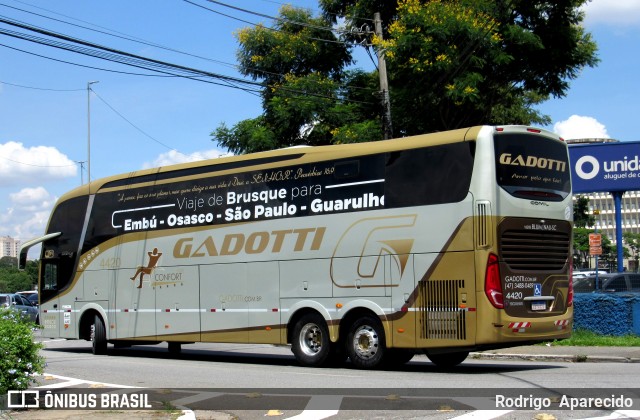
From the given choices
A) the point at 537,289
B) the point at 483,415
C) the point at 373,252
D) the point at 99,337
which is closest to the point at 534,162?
the point at 537,289

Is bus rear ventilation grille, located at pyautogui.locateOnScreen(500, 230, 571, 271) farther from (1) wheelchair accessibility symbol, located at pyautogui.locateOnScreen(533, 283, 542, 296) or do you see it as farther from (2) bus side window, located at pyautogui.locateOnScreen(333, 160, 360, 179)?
(2) bus side window, located at pyautogui.locateOnScreen(333, 160, 360, 179)

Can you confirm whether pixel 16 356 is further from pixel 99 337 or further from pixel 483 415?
pixel 99 337

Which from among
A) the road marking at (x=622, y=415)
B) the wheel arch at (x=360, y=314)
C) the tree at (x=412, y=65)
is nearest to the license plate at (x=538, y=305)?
the wheel arch at (x=360, y=314)

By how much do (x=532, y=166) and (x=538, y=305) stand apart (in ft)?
7.88

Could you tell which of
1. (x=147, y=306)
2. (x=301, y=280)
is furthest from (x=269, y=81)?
(x=301, y=280)

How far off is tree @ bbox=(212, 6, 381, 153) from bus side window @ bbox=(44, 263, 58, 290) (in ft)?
34.8

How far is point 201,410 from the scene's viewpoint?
10109 millimetres

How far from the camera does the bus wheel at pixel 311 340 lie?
15578mm

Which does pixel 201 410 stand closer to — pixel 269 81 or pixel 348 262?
pixel 348 262

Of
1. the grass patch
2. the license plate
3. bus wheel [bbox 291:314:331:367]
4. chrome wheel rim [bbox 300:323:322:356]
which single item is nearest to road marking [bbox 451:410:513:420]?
the license plate

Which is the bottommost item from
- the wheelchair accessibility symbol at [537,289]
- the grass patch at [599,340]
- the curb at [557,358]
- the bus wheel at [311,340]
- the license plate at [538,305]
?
the curb at [557,358]

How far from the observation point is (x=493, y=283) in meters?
13.3

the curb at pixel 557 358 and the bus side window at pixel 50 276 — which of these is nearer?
the curb at pixel 557 358

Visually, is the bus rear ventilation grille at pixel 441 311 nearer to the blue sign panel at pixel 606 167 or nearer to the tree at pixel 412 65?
the tree at pixel 412 65
